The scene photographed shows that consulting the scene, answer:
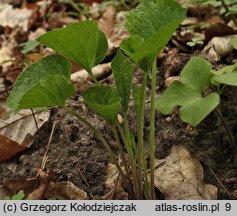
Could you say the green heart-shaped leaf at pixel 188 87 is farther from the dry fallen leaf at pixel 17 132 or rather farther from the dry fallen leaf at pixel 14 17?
the dry fallen leaf at pixel 14 17

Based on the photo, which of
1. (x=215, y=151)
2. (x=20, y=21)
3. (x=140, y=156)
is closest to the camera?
(x=140, y=156)

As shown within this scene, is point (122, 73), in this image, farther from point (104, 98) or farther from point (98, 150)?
point (98, 150)

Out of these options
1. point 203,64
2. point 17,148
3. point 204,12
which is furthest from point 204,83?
point 204,12

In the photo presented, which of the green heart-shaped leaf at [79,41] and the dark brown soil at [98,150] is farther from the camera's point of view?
the dark brown soil at [98,150]

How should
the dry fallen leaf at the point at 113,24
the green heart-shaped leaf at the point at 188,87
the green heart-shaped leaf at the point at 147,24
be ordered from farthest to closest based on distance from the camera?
1. the dry fallen leaf at the point at 113,24
2. the green heart-shaped leaf at the point at 188,87
3. the green heart-shaped leaf at the point at 147,24

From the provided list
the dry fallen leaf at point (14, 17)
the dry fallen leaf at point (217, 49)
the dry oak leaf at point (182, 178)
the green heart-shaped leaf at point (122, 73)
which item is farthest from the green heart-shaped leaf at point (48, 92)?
the dry fallen leaf at point (14, 17)

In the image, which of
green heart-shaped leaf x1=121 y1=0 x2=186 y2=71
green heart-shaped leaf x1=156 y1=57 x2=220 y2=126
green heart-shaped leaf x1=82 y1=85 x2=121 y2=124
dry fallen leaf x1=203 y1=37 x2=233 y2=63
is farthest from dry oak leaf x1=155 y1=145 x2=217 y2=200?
dry fallen leaf x1=203 y1=37 x2=233 y2=63

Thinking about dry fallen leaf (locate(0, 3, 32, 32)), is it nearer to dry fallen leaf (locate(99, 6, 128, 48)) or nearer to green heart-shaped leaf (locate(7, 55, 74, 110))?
dry fallen leaf (locate(99, 6, 128, 48))

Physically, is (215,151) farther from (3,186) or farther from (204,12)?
(204,12)
